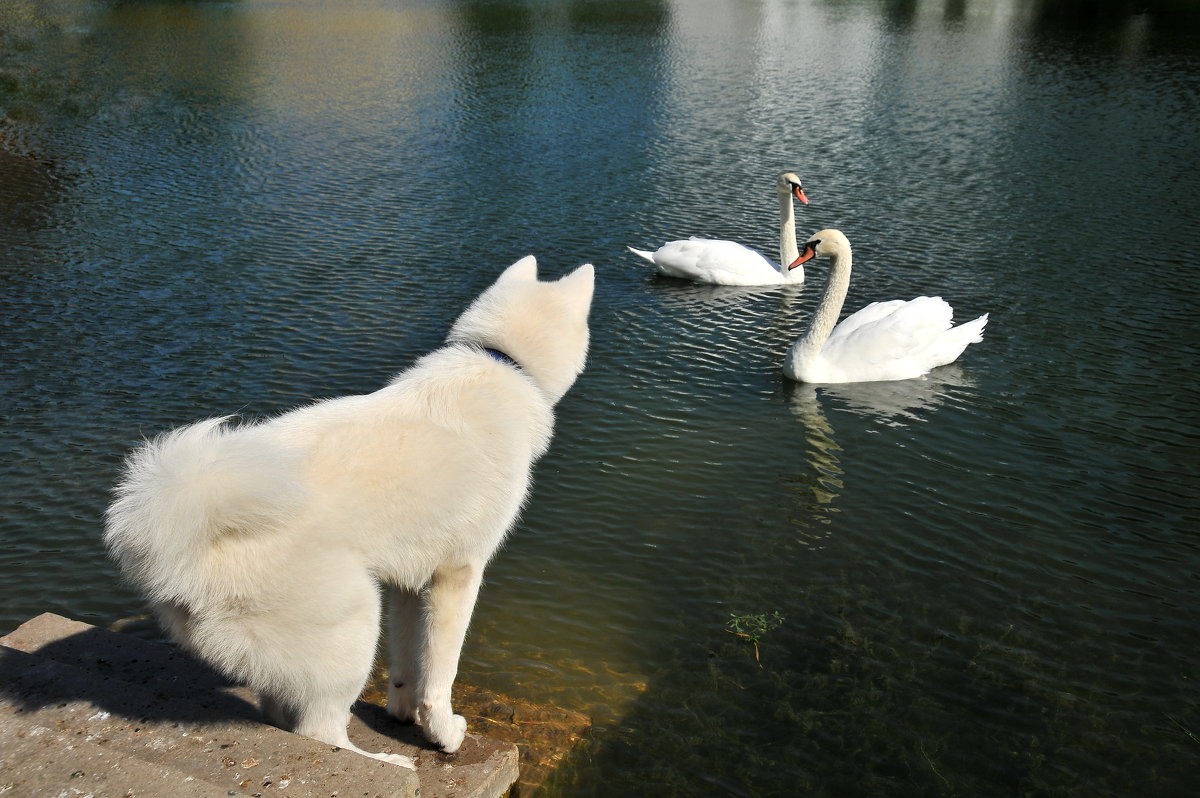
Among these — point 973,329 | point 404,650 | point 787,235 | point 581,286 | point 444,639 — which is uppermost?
point 581,286

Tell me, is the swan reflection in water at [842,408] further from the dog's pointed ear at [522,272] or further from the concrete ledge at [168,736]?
the concrete ledge at [168,736]

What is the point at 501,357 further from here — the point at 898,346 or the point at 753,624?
the point at 898,346

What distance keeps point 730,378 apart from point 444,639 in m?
6.00

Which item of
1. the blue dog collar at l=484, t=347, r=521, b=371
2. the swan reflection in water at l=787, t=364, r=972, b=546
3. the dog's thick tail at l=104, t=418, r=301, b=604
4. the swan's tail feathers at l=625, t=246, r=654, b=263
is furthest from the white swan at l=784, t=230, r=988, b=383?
the dog's thick tail at l=104, t=418, r=301, b=604

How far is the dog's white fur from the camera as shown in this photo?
137 inches

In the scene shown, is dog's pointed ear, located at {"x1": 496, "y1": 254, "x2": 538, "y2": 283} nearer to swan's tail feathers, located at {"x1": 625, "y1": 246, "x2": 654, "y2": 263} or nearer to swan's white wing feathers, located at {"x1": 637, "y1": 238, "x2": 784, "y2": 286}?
swan's white wing feathers, located at {"x1": 637, "y1": 238, "x2": 784, "y2": 286}

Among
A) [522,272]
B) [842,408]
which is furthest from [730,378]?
[522,272]

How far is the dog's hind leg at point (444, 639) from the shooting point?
415 centimetres

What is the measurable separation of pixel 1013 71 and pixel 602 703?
75.2 ft

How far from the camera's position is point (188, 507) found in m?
3.40

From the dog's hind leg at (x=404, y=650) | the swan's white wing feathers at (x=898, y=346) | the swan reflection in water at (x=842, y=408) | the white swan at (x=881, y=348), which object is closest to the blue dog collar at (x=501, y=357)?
the dog's hind leg at (x=404, y=650)

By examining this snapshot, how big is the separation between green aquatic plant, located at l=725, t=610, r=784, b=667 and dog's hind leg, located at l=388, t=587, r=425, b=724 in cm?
221

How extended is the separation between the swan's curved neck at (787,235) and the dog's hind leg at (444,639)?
30.6 feet

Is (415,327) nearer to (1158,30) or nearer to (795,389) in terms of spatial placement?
(795,389)
